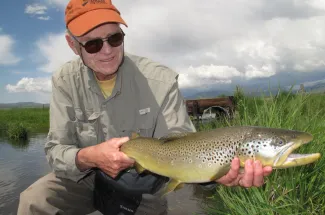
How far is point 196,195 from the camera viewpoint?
720 cm

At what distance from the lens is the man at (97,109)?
123 inches

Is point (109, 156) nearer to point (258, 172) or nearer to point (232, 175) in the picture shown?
point (232, 175)

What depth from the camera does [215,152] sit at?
7.95 ft

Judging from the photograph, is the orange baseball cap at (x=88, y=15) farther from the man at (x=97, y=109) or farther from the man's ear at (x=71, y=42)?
the man's ear at (x=71, y=42)

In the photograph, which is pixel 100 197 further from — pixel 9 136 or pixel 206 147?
pixel 9 136

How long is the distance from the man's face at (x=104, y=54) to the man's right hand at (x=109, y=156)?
0.83 m

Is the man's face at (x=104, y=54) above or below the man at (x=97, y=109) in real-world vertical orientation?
above

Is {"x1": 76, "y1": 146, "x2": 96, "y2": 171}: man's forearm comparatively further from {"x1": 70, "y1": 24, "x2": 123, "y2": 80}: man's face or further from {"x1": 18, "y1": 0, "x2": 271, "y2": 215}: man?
{"x1": 70, "y1": 24, "x2": 123, "y2": 80}: man's face

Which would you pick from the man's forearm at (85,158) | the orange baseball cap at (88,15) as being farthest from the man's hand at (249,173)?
the orange baseball cap at (88,15)

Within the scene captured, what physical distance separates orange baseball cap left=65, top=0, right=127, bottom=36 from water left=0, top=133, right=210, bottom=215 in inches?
109

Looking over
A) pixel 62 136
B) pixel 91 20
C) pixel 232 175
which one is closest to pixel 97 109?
pixel 62 136

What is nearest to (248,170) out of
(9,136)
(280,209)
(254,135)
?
(254,135)

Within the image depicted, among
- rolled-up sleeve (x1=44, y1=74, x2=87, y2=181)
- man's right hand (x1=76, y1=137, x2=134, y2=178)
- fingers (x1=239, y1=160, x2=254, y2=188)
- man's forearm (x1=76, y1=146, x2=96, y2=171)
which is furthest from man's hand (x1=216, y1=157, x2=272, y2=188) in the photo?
rolled-up sleeve (x1=44, y1=74, x2=87, y2=181)

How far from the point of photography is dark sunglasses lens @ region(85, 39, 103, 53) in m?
3.12
